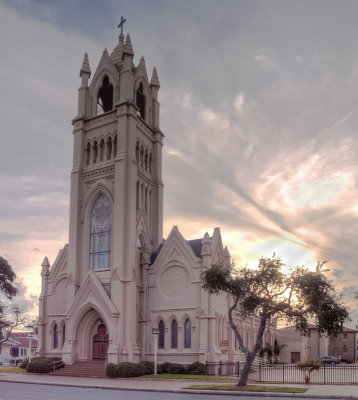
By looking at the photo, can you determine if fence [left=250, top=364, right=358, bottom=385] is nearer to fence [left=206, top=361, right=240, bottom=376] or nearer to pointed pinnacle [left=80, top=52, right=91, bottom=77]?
fence [left=206, top=361, right=240, bottom=376]

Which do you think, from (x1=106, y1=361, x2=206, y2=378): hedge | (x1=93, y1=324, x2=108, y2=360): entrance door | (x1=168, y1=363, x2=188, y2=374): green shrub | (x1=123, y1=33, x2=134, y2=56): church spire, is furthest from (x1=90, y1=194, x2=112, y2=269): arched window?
(x1=123, y1=33, x2=134, y2=56): church spire

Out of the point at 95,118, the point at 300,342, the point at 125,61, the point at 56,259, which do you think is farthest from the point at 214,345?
the point at 300,342

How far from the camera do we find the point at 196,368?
38844mm

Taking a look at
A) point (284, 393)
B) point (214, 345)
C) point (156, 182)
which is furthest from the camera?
point (156, 182)

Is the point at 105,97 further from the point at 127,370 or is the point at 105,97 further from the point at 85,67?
the point at 127,370

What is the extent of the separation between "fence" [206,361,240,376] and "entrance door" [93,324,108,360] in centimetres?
1009

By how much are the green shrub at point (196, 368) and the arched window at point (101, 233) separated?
12.7 metres

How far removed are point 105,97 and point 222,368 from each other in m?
31.3

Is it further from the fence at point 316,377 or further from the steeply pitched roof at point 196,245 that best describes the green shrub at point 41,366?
the fence at point 316,377

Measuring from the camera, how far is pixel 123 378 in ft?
121

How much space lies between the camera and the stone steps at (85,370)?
1569 inches

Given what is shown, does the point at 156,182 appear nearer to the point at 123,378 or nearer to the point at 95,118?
the point at 95,118

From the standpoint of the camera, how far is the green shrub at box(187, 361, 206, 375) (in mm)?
38547

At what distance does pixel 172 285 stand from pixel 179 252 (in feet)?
10.1
